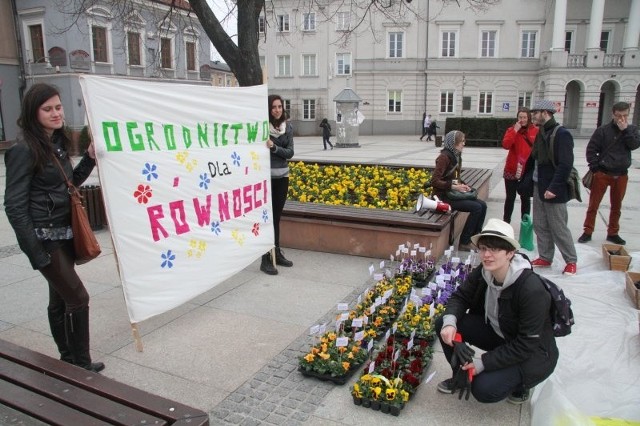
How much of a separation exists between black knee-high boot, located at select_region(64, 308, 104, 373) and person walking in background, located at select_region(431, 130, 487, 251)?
4658 mm

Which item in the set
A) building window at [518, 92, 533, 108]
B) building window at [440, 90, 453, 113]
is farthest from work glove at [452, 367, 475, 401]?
building window at [518, 92, 533, 108]

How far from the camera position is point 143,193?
3916mm

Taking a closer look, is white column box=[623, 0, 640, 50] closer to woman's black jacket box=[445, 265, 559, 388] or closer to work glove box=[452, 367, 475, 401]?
woman's black jacket box=[445, 265, 559, 388]

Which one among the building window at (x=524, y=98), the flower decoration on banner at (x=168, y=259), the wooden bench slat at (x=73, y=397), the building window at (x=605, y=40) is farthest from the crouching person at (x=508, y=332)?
the building window at (x=605, y=40)

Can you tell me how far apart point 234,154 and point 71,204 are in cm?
200

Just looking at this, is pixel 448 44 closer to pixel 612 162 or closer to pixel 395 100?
pixel 395 100

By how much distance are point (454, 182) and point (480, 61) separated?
1394 inches

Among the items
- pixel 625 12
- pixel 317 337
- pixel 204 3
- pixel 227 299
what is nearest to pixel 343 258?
pixel 227 299

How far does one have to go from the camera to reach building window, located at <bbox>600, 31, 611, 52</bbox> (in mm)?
37656

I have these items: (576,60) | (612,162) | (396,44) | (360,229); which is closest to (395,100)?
(396,44)

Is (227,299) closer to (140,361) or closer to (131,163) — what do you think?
(140,361)

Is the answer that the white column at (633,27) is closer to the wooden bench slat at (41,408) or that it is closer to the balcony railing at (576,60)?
the balcony railing at (576,60)

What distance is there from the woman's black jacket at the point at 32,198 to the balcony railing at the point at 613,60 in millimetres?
39697

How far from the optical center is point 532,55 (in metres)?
38.4
